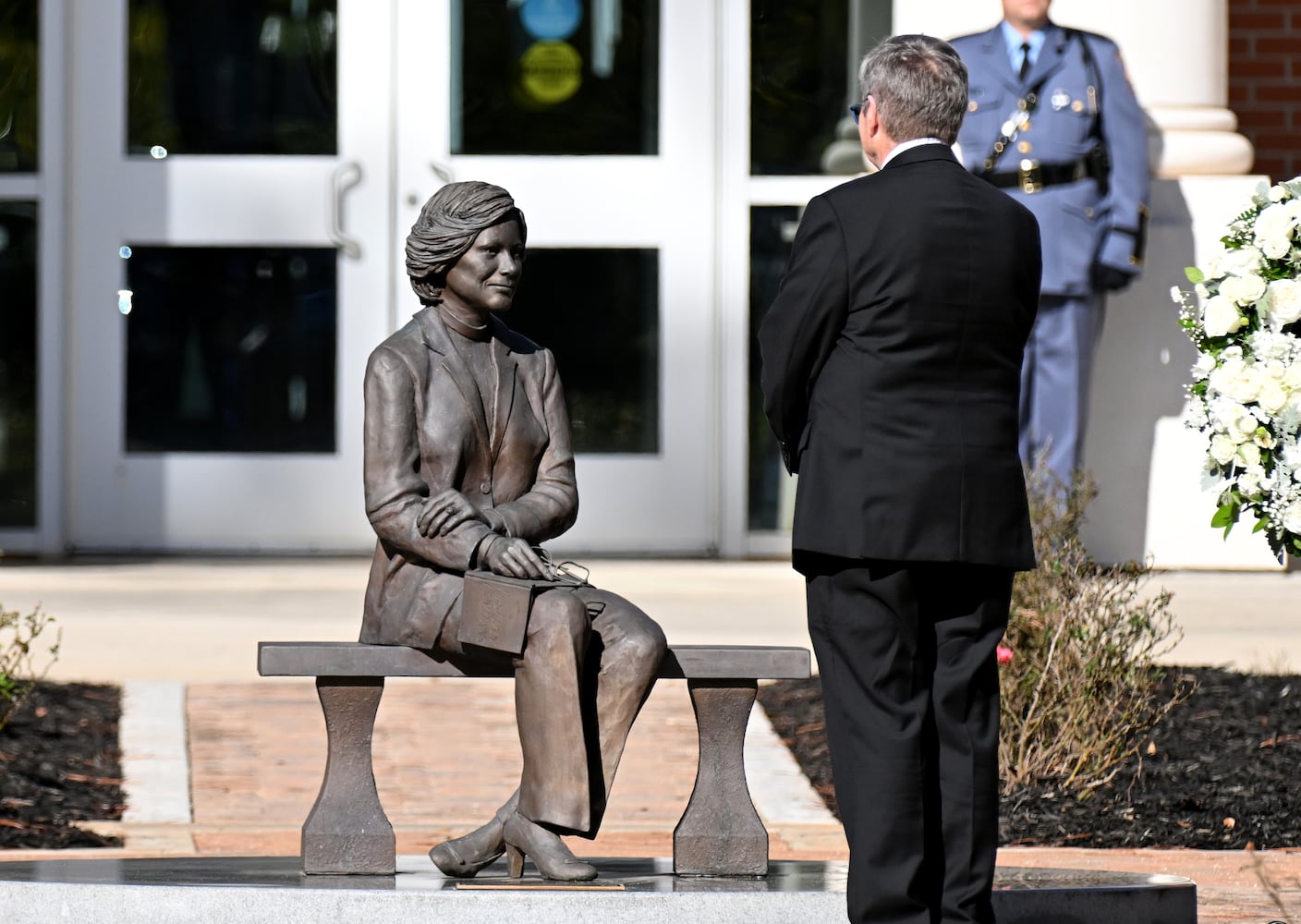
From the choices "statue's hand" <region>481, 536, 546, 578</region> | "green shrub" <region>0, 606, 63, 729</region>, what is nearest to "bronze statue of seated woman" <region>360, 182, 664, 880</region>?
"statue's hand" <region>481, 536, 546, 578</region>

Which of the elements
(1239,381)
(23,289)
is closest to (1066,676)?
(1239,381)

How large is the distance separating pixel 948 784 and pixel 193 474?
688cm

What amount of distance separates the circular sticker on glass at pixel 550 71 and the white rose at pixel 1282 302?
6440 mm

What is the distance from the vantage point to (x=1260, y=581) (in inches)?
374

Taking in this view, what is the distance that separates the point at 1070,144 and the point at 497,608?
5472mm

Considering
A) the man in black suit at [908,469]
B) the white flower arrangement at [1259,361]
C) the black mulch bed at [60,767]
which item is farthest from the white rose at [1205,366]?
the black mulch bed at [60,767]

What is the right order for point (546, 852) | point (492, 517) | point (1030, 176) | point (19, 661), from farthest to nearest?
point (1030, 176), point (19, 661), point (492, 517), point (546, 852)

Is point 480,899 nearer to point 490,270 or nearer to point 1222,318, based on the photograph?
point 490,270

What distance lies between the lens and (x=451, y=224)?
4.18 m

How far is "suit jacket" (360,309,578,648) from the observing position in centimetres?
413

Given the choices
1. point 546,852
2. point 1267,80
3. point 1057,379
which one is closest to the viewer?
point 546,852

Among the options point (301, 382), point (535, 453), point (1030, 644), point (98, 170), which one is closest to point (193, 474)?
point (301, 382)

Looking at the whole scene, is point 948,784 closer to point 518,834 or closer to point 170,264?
point 518,834

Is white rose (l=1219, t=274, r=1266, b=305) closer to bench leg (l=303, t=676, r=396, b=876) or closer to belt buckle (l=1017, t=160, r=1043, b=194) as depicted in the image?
bench leg (l=303, t=676, r=396, b=876)
